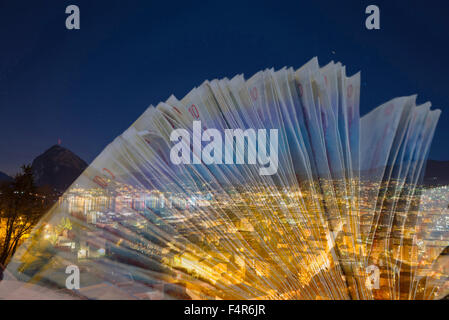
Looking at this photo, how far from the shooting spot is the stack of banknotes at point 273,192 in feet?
6.83

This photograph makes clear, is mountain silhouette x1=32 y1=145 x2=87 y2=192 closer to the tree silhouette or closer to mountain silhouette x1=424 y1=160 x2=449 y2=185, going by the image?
the tree silhouette

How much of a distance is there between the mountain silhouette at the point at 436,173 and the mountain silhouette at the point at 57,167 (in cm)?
432

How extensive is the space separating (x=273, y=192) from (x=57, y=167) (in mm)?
3596

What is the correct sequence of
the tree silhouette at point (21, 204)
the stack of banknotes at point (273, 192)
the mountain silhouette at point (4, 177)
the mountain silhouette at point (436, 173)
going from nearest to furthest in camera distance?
the stack of banknotes at point (273, 192) < the mountain silhouette at point (436, 173) < the tree silhouette at point (21, 204) < the mountain silhouette at point (4, 177)

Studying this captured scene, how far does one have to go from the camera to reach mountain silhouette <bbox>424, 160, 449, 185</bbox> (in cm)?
271

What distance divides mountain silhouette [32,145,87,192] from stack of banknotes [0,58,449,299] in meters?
1.87

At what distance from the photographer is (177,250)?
2.38 metres

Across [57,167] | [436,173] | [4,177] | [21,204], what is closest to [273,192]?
[436,173]

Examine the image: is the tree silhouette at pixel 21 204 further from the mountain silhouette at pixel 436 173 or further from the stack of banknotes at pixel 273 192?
the mountain silhouette at pixel 436 173

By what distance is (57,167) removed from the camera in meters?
4.19

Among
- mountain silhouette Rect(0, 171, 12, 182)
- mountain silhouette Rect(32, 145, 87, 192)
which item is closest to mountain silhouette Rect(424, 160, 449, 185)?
mountain silhouette Rect(32, 145, 87, 192)

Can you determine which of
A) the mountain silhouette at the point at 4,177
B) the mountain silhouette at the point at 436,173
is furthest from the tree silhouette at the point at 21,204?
the mountain silhouette at the point at 436,173

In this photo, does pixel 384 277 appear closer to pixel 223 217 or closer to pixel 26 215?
pixel 223 217

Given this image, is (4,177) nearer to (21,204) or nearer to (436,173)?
(21,204)
